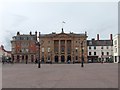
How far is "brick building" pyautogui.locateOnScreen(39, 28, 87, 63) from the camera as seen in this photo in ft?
404

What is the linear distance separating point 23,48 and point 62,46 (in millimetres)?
18615

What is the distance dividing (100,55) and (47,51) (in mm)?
25291

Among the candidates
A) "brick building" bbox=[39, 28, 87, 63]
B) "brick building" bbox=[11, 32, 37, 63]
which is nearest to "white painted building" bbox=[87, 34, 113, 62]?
"brick building" bbox=[39, 28, 87, 63]

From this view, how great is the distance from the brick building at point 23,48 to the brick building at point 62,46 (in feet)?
16.5

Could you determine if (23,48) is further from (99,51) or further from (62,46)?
(99,51)

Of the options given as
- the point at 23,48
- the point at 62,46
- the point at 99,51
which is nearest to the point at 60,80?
the point at 62,46

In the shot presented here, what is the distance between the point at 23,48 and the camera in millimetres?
128750

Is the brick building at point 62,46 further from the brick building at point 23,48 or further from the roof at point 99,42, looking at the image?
the roof at point 99,42

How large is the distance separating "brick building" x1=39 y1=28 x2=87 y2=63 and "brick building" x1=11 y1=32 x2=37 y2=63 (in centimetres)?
503

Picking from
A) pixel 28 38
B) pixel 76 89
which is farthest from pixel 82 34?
pixel 76 89

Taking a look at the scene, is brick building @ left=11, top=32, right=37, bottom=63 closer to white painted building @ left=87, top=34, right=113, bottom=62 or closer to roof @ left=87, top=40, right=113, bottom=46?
white painted building @ left=87, top=34, right=113, bottom=62

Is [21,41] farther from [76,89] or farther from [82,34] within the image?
[76,89]

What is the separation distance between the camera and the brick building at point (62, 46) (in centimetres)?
12306

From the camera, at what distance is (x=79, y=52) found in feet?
408
